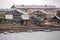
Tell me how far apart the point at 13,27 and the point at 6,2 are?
348mm

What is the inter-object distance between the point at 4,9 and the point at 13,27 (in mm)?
270

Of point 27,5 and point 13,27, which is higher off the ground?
point 27,5

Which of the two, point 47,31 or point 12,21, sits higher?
point 12,21

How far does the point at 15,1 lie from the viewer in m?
2.17

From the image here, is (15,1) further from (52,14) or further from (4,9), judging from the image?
(52,14)

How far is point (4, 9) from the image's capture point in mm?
2166

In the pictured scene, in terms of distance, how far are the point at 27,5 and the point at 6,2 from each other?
11.2 inches

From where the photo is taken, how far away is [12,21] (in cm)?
217

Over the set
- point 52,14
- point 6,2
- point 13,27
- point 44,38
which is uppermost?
point 6,2

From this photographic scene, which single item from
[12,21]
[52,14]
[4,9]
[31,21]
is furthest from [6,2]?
[52,14]

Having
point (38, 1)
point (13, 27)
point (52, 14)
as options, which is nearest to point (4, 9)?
point (13, 27)

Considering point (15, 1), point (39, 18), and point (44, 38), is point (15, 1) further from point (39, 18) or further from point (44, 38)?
point (44, 38)

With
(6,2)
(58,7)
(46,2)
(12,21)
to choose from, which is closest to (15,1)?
(6,2)

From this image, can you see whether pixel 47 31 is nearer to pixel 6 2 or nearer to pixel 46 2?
pixel 46 2
